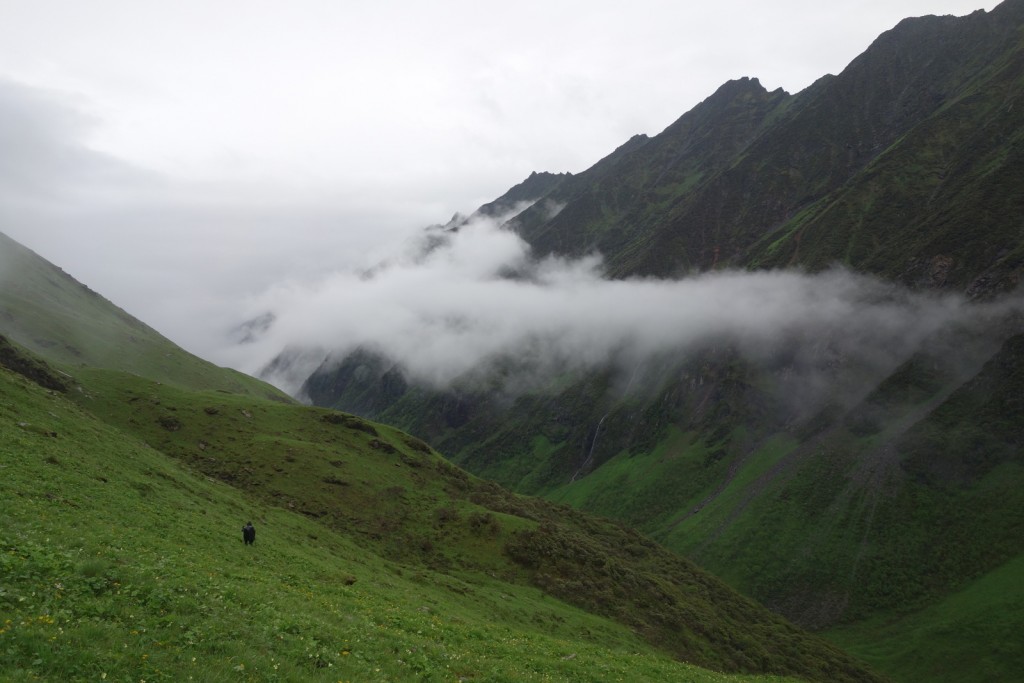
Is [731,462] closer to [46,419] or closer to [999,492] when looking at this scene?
[999,492]

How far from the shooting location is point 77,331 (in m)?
132

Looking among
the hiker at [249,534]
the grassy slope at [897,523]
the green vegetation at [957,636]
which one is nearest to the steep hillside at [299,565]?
the hiker at [249,534]

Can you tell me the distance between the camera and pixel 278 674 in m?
16.1

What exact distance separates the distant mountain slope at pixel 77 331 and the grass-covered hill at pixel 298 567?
163 feet

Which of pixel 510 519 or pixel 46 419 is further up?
pixel 46 419

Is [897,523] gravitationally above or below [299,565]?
below

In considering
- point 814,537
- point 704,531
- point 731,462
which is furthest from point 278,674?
point 731,462

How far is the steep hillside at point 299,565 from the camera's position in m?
16.8

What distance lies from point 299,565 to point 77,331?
134 meters

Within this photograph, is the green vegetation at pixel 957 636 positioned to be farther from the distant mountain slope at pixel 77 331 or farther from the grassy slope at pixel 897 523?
the distant mountain slope at pixel 77 331

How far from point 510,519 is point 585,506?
431 ft

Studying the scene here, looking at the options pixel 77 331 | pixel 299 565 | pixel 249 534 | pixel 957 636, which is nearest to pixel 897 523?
pixel 957 636

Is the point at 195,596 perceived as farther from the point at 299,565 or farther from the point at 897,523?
the point at 897,523

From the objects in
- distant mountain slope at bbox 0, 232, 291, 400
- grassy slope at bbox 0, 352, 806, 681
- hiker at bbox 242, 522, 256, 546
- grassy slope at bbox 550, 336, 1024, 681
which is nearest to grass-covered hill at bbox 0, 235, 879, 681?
grassy slope at bbox 0, 352, 806, 681
